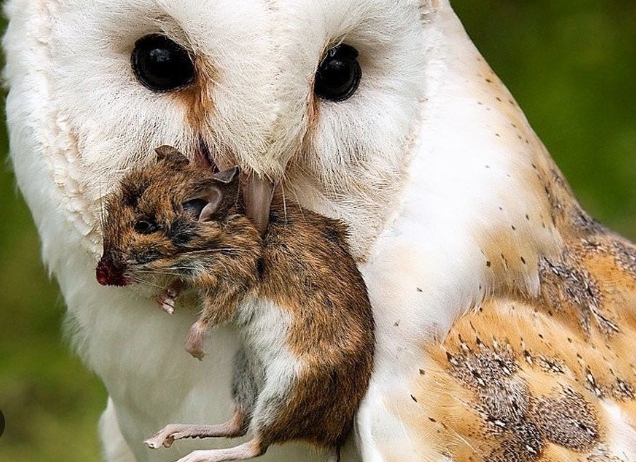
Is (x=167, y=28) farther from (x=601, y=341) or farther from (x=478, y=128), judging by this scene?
(x=601, y=341)

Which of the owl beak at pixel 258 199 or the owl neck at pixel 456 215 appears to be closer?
the owl beak at pixel 258 199

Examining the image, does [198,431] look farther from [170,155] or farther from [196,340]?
[170,155]

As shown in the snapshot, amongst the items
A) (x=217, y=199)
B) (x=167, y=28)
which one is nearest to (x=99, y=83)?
(x=167, y=28)

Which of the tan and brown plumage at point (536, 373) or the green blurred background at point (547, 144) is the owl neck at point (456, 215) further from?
the green blurred background at point (547, 144)

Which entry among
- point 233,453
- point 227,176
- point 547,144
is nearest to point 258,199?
point 227,176

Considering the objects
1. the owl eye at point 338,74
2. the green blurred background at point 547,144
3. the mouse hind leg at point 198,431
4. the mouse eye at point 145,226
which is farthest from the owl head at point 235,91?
the green blurred background at point 547,144

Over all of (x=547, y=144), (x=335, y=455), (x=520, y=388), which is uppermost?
(x=520, y=388)
